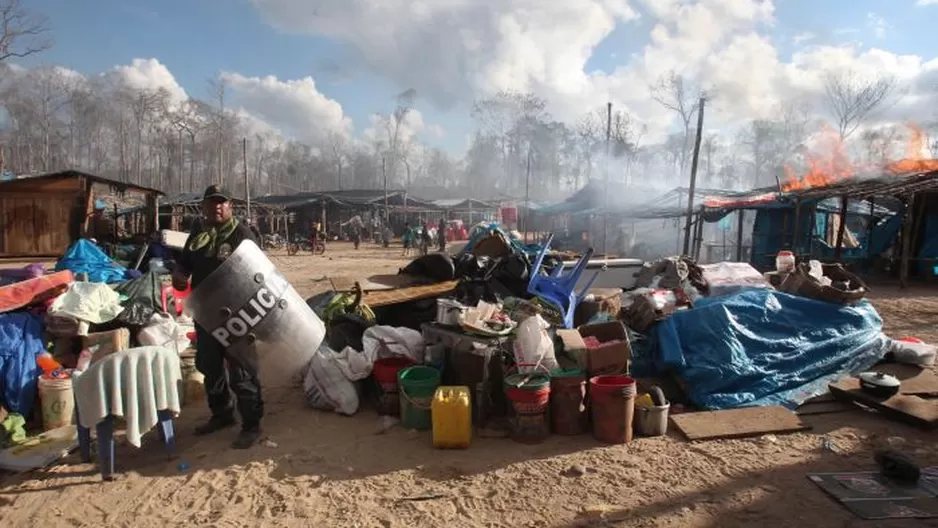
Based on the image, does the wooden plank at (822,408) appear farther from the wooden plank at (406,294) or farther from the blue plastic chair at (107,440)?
the blue plastic chair at (107,440)

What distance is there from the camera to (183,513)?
3.27 m

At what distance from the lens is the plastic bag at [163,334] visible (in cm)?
595

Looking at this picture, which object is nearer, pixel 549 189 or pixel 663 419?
pixel 663 419

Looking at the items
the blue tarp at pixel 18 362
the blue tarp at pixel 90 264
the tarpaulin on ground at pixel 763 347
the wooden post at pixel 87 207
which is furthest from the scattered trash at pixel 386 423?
the wooden post at pixel 87 207

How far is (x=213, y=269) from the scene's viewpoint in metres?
4.09

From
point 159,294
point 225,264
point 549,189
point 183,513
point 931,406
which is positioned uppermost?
point 549,189

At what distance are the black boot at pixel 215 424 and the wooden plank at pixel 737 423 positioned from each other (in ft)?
12.4

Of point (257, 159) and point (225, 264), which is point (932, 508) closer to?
point (225, 264)

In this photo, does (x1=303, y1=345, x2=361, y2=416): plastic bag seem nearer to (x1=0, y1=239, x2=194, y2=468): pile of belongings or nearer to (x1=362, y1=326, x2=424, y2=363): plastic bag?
(x1=362, y1=326, x2=424, y2=363): plastic bag

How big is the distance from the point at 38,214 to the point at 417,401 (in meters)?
19.3

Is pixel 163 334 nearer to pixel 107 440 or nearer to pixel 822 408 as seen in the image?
pixel 107 440

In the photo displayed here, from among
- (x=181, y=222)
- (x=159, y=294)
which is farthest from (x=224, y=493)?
(x=181, y=222)

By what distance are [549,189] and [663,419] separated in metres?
65.0

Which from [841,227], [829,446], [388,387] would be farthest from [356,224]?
[829,446]
